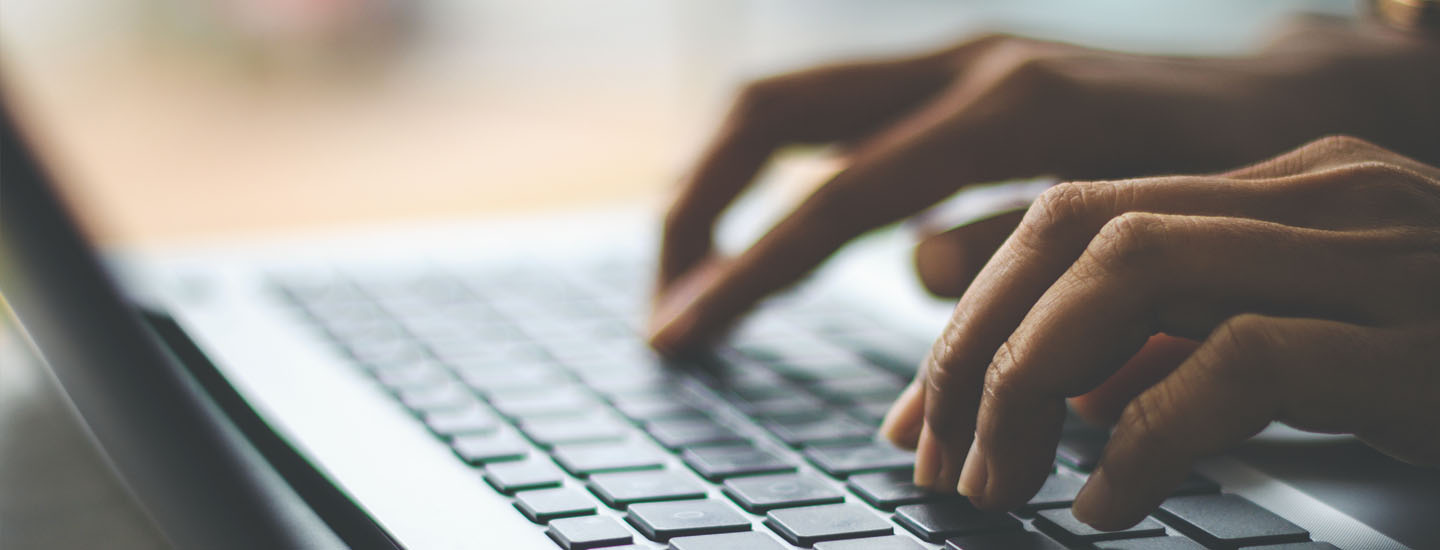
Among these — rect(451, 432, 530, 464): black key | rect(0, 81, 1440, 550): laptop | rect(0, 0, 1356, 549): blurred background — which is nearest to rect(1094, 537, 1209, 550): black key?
rect(0, 81, 1440, 550): laptop

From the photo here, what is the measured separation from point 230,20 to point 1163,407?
3443mm

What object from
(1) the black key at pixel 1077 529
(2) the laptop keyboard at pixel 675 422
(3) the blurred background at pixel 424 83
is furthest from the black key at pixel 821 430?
(3) the blurred background at pixel 424 83

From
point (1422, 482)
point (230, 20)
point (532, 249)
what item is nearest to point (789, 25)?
point (230, 20)

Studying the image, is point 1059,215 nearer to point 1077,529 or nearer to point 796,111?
point 1077,529

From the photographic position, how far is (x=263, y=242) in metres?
0.82

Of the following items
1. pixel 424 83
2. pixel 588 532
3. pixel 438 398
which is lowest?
pixel 588 532

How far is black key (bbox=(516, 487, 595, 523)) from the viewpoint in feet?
1.19

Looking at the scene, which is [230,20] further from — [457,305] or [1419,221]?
[1419,221]

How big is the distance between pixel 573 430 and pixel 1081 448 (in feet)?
0.63

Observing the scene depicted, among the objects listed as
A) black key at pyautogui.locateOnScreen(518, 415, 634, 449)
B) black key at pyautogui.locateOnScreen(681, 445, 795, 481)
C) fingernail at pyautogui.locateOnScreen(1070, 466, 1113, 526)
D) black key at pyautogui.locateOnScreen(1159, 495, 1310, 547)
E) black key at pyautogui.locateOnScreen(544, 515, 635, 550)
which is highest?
black key at pyautogui.locateOnScreen(518, 415, 634, 449)

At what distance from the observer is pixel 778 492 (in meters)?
0.39

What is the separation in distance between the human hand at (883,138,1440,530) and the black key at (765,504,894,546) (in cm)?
3

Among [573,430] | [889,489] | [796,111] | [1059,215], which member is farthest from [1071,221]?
[796,111]

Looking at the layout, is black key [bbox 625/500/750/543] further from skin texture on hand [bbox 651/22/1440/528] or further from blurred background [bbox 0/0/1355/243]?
blurred background [bbox 0/0/1355/243]
